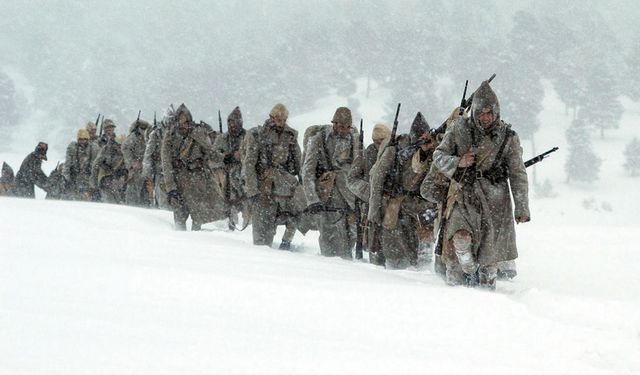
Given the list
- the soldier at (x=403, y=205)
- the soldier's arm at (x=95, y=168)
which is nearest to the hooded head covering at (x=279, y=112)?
the soldier at (x=403, y=205)

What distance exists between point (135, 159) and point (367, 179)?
7687 mm

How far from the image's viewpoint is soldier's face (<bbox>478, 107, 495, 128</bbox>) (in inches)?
231

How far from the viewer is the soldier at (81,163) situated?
16.2 metres

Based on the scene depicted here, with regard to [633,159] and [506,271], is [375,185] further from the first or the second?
[633,159]

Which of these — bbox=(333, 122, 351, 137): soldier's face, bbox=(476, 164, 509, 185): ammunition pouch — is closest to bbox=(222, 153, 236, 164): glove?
bbox=(333, 122, 351, 137): soldier's face

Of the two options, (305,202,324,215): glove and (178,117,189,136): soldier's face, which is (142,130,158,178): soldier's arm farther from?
(305,202,324,215): glove

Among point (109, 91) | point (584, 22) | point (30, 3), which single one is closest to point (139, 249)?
point (109, 91)

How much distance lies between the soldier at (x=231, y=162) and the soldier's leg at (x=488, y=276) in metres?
6.78

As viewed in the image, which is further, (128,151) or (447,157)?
(128,151)

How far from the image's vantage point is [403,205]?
7953 millimetres

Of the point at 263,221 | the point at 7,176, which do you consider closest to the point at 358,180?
the point at 263,221

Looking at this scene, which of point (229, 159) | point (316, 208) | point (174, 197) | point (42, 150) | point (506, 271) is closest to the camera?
point (506, 271)

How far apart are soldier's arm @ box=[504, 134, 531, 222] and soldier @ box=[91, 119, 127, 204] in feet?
36.4

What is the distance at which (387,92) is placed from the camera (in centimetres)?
8812
